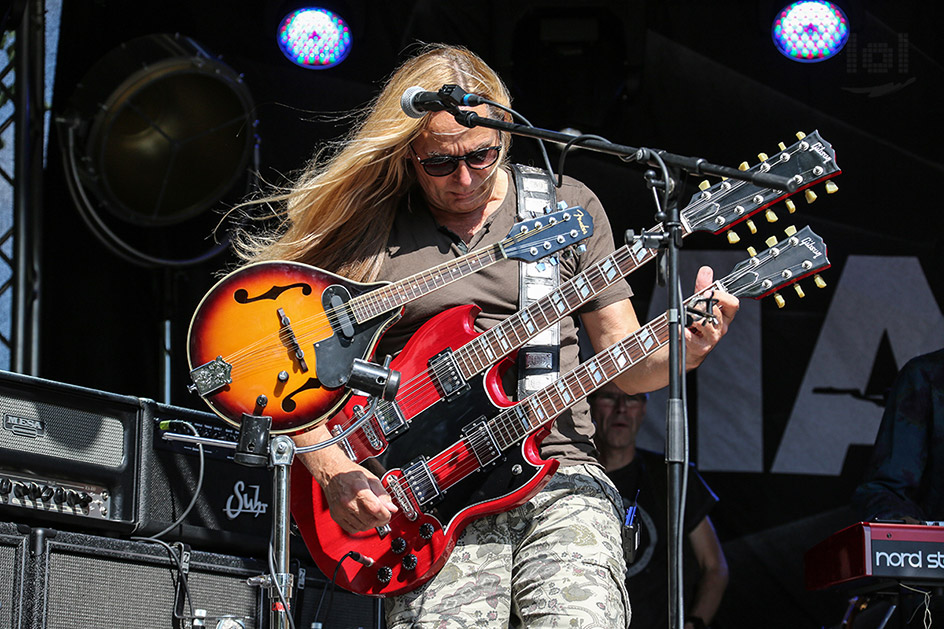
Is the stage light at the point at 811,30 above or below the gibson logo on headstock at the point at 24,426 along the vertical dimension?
above

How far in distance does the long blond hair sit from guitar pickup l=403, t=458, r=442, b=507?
0.58m

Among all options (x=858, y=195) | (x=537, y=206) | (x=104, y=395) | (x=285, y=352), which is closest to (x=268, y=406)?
(x=285, y=352)

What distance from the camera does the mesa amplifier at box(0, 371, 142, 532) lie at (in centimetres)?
313

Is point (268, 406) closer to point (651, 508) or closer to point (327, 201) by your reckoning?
point (327, 201)

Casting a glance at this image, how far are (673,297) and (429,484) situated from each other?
3.24 feet

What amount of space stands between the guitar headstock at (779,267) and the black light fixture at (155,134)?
257 centimetres

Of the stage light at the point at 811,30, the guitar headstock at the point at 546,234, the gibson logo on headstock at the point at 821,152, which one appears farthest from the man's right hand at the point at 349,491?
the stage light at the point at 811,30

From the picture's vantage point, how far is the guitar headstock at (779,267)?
309 cm

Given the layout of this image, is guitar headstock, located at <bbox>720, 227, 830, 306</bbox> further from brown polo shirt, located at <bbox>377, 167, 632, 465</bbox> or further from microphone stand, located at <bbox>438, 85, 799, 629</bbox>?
microphone stand, located at <bbox>438, 85, 799, 629</bbox>

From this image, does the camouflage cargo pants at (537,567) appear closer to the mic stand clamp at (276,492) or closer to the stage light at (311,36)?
the mic stand clamp at (276,492)

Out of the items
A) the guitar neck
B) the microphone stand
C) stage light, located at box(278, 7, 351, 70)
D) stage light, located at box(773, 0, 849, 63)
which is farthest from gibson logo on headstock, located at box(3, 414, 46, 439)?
stage light, located at box(773, 0, 849, 63)

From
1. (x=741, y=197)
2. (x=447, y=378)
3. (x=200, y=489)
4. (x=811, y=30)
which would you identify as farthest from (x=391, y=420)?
(x=811, y=30)

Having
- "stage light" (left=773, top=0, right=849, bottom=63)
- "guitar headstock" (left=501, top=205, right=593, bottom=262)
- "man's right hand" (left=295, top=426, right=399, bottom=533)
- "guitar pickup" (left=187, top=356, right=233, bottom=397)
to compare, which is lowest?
"man's right hand" (left=295, top=426, right=399, bottom=533)

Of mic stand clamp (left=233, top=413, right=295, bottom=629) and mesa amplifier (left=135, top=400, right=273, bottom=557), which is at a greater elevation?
mesa amplifier (left=135, top=400, right=273, bottom=557)
